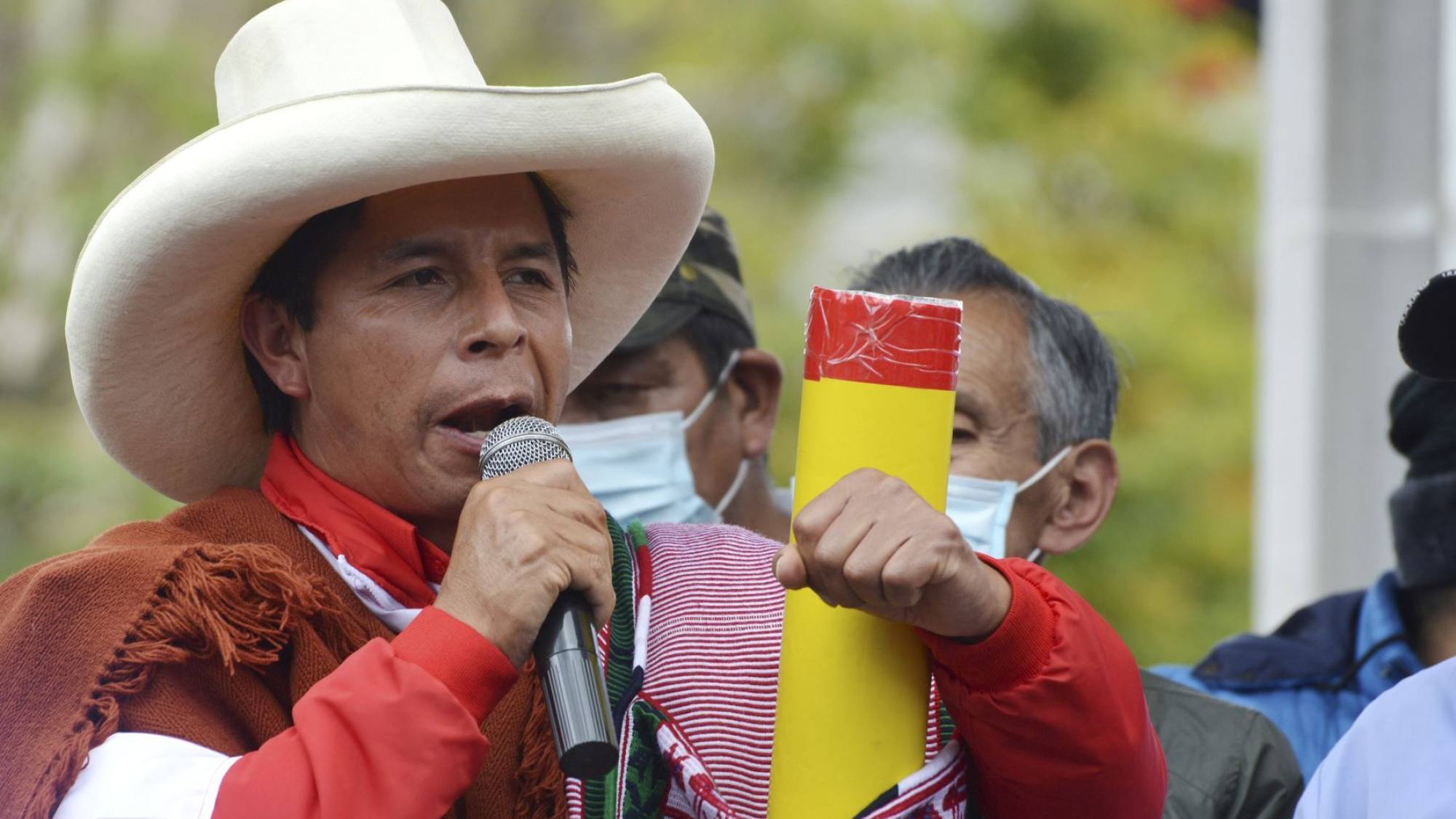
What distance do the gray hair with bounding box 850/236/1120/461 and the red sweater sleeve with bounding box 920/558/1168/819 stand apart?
4.52 feet

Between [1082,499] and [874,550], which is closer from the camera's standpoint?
[874,550]

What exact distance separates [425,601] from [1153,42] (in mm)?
10309

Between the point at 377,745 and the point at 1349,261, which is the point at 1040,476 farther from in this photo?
the point at 1349,261

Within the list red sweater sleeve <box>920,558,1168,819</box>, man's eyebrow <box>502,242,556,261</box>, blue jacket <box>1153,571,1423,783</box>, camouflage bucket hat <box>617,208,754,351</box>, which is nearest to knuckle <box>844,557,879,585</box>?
red sweater sleeve <box>920,558,1168,819</box>

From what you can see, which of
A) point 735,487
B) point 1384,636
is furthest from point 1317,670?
point 735,487

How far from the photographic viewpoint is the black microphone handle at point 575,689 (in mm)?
1957

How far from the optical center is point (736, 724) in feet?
8.07

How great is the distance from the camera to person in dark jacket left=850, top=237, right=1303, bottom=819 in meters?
3.41

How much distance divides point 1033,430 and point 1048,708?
151cm

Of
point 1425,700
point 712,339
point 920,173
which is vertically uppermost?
point 1425,700

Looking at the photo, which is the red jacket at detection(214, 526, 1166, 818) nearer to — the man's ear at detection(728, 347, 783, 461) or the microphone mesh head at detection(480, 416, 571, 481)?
the microphone mesh head at detection(480, 416, 571, 481)

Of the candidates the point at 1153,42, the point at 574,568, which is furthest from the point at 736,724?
the point at 1153,42

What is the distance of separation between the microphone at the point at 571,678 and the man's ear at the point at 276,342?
56cm

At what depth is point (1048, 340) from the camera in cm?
372
